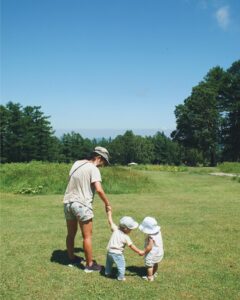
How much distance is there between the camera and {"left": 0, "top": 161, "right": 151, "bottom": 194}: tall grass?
20656mm

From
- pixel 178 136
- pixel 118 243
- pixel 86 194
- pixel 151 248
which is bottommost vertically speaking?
pixel 151 248

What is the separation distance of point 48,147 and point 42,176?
214 ft

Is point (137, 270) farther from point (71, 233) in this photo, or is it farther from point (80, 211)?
point (80, 211)

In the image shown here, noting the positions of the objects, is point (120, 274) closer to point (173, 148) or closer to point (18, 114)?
point (18, 114)

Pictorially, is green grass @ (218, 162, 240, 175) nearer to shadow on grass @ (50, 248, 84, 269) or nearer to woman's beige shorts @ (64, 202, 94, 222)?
shadow on grass @ (50, 248, 84, 269)

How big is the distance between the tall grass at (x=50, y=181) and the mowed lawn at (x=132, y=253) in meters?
3.31

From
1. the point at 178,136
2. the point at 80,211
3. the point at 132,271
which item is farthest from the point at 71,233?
the point at 178,136

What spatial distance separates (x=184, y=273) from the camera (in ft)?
26.0

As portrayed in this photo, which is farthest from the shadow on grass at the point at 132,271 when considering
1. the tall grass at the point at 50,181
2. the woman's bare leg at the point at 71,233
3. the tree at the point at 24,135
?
the tree at the point at 24,135

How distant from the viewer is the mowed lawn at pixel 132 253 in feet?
23.0

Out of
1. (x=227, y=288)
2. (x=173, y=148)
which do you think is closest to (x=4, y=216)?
(x=227, y=288)

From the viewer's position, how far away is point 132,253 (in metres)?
9.27

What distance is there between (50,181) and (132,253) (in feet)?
41.4

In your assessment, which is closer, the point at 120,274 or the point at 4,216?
the point at 120,274
